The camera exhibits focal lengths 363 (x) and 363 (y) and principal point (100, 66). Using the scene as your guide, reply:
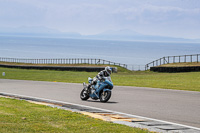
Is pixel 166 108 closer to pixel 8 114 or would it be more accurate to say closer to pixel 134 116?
pixel 134 116

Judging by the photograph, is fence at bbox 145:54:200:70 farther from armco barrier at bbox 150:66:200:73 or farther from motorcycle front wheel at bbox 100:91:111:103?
motorcycle front wheel at bbox 100:91:111:103

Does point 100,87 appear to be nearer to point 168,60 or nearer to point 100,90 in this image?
point 100,90

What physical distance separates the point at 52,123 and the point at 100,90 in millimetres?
5989

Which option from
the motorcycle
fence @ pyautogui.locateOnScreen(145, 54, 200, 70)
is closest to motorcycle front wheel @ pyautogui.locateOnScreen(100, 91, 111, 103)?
the motorcycle

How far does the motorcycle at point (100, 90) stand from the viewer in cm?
1416

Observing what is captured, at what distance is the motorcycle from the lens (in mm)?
14155

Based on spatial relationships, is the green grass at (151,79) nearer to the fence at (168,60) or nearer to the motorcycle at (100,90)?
the motorcycle at (100,90)

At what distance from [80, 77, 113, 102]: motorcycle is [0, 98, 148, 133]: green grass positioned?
11.6 feet

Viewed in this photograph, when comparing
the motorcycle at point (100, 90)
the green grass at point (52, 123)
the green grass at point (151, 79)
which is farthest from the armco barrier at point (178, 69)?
the green grass at point (52, 123)

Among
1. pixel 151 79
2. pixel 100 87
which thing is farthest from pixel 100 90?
pixel 151 79

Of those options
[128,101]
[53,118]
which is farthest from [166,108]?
[53,118]

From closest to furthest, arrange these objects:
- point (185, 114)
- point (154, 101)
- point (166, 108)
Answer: point (185, 114) < point (166, 108) < point (154, 101)

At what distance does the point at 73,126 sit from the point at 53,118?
126 centimetres

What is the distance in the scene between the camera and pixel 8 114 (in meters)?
10.1
